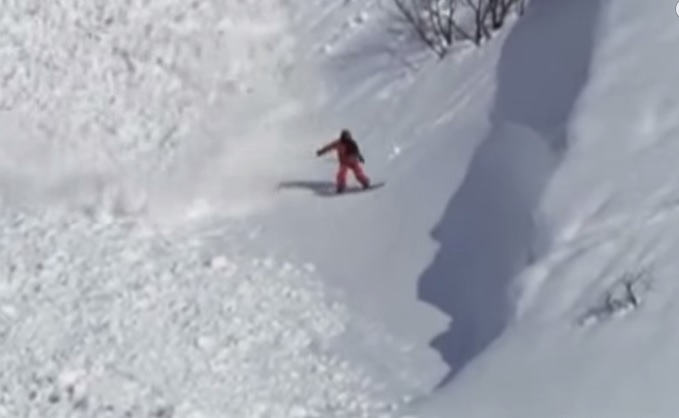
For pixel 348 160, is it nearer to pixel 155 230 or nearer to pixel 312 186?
pixel 312 186

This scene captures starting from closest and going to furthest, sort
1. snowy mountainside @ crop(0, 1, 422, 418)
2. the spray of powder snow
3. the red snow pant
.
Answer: snowy mountainside @ crop(0, 1, 422, 418)
the red snow pant
the spray of powder snow

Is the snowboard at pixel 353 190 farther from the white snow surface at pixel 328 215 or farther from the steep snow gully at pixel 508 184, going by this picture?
the steep snow gully at pixel 508 184

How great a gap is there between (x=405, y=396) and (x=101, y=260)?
462 cm

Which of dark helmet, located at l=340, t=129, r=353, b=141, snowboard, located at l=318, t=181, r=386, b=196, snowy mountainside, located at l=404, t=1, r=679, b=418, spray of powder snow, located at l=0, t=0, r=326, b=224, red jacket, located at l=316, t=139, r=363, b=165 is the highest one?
spray of powder snow, located at l=0, t=0, r=326, b=224

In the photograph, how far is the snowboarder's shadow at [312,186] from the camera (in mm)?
20766

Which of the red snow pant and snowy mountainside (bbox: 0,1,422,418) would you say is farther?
the red snow pant

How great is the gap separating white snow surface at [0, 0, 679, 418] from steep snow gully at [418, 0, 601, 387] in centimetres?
3

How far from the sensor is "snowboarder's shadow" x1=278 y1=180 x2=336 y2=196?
20766mm

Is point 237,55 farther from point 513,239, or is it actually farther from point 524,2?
point 513,239

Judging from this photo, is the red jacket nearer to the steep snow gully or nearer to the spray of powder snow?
the spray of powder snow

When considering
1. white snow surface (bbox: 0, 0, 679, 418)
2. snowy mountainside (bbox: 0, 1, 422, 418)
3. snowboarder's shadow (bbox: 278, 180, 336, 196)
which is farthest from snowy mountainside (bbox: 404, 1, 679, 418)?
snowboarder's shadow (bbox: 278, 180, 336, 196)

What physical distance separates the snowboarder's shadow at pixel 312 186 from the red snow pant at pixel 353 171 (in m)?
0.38

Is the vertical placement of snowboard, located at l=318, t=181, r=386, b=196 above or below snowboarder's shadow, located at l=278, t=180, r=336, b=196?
below

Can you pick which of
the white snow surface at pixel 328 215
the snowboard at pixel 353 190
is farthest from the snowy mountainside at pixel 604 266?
the snowboard at pixel 353 190
